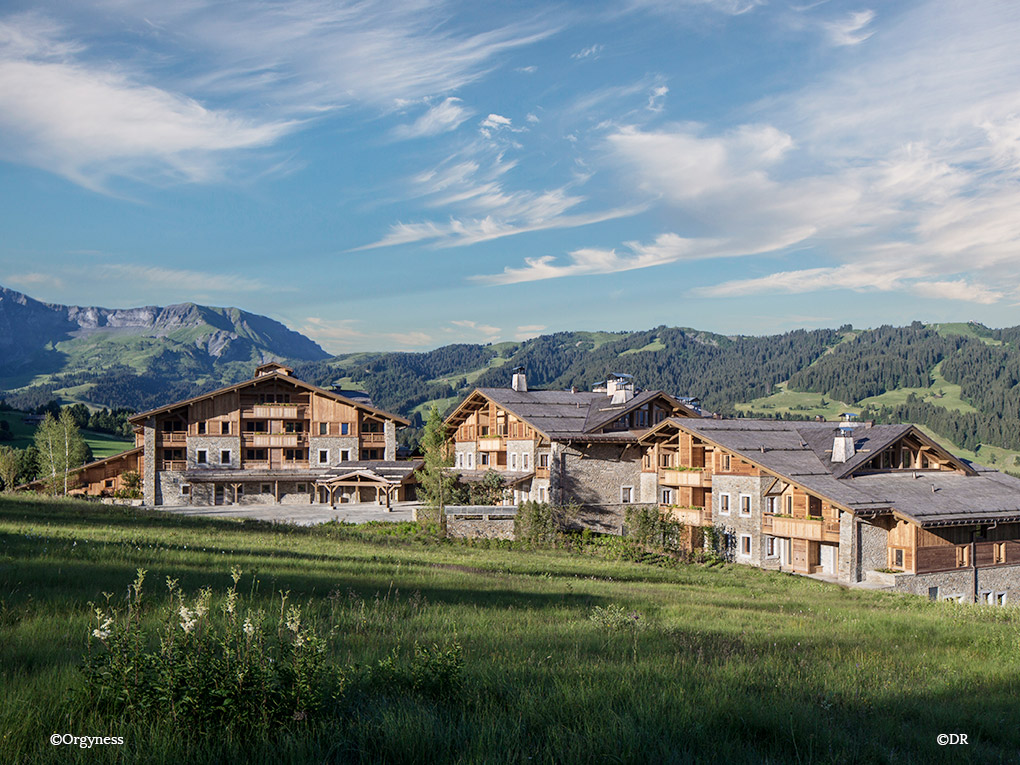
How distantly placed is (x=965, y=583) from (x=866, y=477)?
689 cm

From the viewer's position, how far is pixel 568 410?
55.4 m

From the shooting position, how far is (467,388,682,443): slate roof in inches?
1981

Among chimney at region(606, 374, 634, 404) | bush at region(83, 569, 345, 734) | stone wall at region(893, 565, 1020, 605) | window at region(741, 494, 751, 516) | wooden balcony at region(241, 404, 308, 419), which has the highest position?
chimney at region(606, 374, 634, 404)

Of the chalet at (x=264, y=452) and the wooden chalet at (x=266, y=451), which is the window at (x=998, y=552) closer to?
the chalet at (x=264, y=452)

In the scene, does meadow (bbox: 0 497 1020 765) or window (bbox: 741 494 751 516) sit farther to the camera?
window (bbox: 741 494 751 516)

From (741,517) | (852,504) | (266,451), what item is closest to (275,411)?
(266,451)

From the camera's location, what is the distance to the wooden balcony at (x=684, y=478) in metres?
44.0

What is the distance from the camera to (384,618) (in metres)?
11.0

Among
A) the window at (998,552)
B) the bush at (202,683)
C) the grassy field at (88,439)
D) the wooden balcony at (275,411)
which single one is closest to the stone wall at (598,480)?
the window at (998,552)

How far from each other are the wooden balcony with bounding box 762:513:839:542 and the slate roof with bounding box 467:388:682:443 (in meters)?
13.5

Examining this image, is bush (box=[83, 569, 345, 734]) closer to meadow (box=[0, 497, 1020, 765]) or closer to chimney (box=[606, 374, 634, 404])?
meadow (box=[0, 497, 1020, 765])

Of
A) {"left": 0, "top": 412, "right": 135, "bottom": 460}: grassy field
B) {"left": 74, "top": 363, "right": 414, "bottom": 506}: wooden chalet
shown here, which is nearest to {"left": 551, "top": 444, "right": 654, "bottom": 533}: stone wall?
{"left": 74, "top": 363, "right": 414, "bottom": 506}: wooden chalet

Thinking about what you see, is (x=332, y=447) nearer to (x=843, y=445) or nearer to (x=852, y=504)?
(x=843, y=445)

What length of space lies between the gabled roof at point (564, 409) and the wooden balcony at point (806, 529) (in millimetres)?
13685
